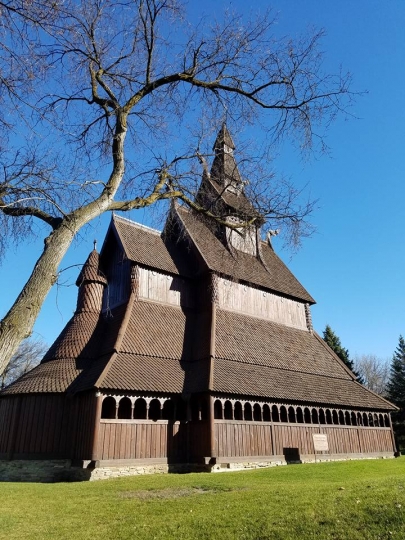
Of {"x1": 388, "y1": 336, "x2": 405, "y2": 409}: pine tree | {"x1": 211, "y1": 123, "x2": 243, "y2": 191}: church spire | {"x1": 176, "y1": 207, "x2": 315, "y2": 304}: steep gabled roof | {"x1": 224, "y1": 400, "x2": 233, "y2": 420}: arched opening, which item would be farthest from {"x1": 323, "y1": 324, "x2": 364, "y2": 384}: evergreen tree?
{"x1": 211, "y1": 123, "x2": 243, "y2": 191}: church spire

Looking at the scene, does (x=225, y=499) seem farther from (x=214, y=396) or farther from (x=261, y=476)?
(x=214, y=396)

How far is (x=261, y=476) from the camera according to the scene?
50.7ft

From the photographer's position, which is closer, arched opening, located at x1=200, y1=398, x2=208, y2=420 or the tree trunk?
the tree trunk

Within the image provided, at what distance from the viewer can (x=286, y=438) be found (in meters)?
22.6

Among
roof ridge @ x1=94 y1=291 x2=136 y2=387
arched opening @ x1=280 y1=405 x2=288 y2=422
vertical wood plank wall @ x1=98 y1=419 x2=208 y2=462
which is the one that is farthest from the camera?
arched opening @ x1=280 y1=405 x2=288 y2=422

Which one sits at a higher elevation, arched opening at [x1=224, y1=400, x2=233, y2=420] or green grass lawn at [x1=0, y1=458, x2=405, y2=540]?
arched opening at [x1=224, y1=400, x2=233, y2=420]

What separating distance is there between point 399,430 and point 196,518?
42402mm

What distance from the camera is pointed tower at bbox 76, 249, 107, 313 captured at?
24562 mm

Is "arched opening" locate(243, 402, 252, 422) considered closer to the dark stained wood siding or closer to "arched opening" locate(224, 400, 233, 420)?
"arched opening" locate(224, 400, 233, 420)

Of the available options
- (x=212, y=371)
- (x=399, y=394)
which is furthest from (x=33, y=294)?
(x=399, y=394)

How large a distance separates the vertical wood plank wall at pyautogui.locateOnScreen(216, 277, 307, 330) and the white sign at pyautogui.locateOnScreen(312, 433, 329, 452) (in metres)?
7.77

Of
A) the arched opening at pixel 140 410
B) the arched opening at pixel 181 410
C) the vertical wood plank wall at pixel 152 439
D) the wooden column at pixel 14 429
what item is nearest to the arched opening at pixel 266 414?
the vertical wood plank wall at pixel 152 439

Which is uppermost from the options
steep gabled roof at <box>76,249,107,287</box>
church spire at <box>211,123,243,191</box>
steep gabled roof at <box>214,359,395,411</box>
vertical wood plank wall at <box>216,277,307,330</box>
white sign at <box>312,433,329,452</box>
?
steep gabled roof at <box>76,249,107,287</box>

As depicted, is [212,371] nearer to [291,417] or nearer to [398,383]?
[291,417]
